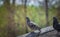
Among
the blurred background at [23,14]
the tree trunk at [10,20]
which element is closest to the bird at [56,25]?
the blurred background at [23,14]

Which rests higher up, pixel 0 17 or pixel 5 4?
pixel 5 4

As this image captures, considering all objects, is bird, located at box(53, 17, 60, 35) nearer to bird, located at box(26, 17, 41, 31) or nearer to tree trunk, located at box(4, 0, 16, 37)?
bird, located at box(26, 17, 41, 31)

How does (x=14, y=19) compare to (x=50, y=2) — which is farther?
(x=50, y=2)

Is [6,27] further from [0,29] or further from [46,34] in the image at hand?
[46,34]

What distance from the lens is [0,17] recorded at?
87.4 inches

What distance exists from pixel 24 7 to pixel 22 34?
47 centimetres

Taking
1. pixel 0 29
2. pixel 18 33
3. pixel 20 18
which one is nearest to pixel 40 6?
pixel 20 18

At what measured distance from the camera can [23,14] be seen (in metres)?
2.46

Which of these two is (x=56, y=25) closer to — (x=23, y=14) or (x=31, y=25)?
(x=31, y=25)

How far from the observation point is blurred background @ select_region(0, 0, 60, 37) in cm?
227

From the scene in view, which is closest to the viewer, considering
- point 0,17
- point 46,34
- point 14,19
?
point 0,17

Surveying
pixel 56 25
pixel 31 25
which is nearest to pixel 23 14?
pixel 31 25

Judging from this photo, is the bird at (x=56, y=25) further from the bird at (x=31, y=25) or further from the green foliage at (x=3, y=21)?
the green foliage at (x=3, y=21)

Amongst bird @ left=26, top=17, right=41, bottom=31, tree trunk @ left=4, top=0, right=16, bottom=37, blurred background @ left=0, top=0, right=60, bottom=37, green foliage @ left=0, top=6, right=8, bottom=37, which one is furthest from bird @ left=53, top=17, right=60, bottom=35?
green foliage @ left=0, top=6, right=8, bottom=37
